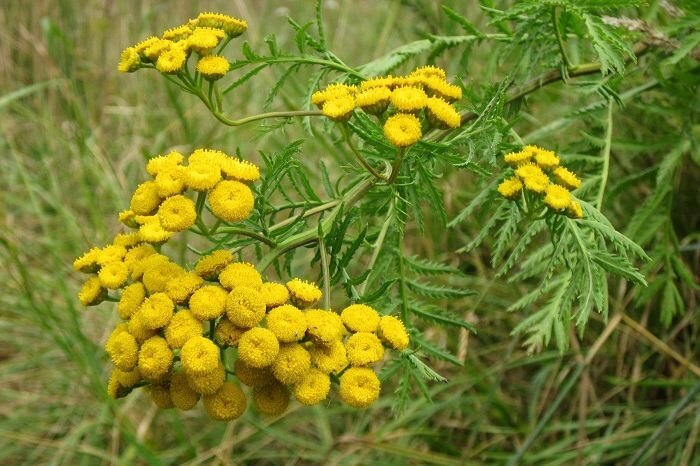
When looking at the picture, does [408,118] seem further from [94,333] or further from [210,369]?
[94,333]

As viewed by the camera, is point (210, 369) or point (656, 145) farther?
point (656, 145)

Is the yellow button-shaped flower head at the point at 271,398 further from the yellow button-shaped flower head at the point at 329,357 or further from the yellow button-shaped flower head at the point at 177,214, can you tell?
the yellow button-shaped flower head at the point at 177,214

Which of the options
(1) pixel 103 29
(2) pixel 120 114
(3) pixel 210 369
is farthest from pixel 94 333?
(3) pixel 210 369

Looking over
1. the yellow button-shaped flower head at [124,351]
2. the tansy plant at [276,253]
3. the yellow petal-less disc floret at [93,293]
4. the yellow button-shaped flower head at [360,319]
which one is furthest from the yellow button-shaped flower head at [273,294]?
the yellow petal-less disc floret at [93,293]

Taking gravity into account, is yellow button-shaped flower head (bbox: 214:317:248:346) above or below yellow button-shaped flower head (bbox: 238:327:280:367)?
below

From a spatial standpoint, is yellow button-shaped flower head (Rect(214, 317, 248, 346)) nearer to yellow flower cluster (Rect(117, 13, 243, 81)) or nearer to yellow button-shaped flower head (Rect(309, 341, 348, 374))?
yellow button-shaped flower head (Rect(309, 341, 348, 374))

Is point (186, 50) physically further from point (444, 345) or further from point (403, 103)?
point (444, 345)

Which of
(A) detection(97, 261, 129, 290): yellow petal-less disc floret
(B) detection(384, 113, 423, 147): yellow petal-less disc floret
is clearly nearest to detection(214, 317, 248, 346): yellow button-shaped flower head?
(A) detection(97, 261, 129, 290): yellow petal-less disc floret
